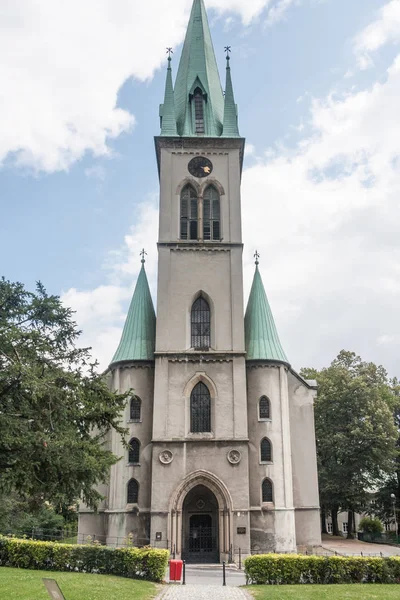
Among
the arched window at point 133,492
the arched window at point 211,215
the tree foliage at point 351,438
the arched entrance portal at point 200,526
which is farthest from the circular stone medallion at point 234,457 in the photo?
the tree foliage at point 351,438

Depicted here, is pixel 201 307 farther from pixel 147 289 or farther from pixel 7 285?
pixel 7 285

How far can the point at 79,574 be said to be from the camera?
2078 cm

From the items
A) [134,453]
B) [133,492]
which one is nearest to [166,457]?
[134,453]

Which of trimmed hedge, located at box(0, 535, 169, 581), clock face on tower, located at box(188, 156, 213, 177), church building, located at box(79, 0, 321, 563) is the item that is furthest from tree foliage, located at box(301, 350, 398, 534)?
trimmed hedge, located at box(0, 535, 169, 581)

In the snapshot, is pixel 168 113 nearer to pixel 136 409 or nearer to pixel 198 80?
pixel 198 80

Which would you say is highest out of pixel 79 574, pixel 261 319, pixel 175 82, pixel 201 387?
pixel 175 82

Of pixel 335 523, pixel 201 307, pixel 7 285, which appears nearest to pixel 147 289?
pixel 201 307

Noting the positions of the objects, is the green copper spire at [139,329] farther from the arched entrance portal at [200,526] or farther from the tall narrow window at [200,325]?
the arched entrance portal at [200,526]

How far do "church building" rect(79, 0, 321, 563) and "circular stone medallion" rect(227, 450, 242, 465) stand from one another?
2.1 inches

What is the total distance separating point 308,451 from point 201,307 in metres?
10.9

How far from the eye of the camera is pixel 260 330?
36.1m

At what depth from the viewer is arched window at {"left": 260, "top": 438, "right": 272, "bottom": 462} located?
33.2 meters

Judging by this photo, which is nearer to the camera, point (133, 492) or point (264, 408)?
point (133, 492)

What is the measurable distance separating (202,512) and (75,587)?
16.0m
